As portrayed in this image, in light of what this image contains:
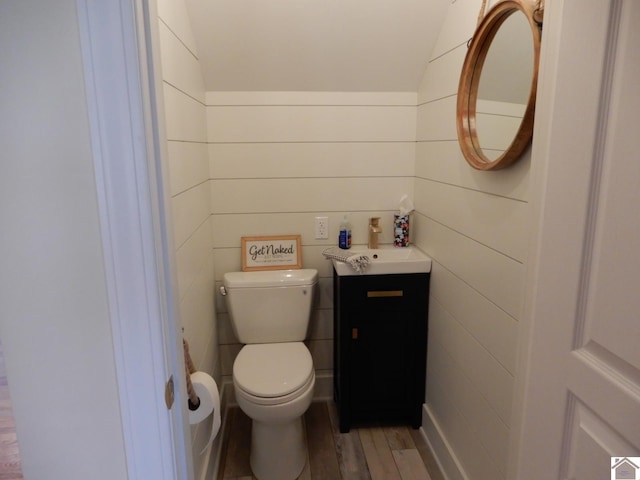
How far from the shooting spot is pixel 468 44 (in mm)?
1566

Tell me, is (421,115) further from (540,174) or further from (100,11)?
(100,11)

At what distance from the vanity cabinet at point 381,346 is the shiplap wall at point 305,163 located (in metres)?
0.36

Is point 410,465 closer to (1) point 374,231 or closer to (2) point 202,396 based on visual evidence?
(1) point 374,231

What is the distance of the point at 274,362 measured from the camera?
1.99 meters

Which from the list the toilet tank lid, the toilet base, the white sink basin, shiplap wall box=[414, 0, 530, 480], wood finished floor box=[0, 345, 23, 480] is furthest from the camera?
the toilet tank lid

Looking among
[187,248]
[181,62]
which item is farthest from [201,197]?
[181,62]

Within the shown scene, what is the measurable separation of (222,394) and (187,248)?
45.8 inches

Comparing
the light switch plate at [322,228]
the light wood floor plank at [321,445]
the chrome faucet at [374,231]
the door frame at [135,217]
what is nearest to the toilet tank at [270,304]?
the light switch plate at [322,228]

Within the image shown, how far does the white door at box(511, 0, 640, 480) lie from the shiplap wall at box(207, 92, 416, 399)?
140cm

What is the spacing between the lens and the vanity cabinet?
6.75 feet

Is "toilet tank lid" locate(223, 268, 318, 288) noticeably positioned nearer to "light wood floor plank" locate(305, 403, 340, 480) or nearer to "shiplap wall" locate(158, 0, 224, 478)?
"shiplap wall" locate(158, 0, 224, 478)

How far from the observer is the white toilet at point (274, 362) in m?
1.80

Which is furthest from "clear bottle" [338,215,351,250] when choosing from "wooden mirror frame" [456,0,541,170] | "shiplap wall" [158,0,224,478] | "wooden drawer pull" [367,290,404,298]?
"wooden mirror frame" [456,0,541,170]

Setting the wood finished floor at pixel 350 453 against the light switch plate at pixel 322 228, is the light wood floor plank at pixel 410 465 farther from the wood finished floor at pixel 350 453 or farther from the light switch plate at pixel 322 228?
the light switch plate at pixel 322 228
